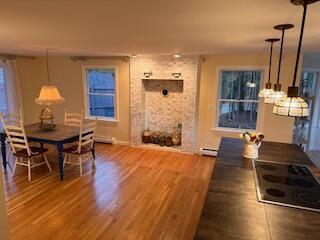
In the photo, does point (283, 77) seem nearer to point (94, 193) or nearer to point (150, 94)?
point (150, 94)

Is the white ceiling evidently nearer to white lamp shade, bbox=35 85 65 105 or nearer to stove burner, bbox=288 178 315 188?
stove burner, bbox=288 178 315 188

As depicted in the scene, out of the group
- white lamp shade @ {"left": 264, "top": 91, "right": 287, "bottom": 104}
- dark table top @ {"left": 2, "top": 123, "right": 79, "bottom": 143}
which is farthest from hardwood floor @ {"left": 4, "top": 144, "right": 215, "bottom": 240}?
white lamp shade @ {"left": 264, "top": 91, "right": 287, "bottom": 104}

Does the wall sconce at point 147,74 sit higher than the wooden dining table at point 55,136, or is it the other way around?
the wall sconce at point 147,74

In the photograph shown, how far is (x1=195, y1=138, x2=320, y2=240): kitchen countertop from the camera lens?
1501 millimetres

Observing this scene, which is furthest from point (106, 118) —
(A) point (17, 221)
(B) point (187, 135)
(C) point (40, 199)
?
(A) point (17, 221)

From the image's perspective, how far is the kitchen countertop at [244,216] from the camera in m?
1.50

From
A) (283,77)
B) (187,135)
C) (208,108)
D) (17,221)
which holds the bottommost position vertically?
(17,221)

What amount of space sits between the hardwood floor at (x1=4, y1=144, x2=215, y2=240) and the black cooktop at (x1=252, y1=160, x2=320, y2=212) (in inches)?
45.6

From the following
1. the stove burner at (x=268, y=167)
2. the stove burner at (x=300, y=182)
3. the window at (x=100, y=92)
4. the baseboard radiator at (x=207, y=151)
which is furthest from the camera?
the window at (x=100, y=92)

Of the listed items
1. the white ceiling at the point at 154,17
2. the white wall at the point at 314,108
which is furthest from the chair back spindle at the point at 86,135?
the white wall at the point at 314,108

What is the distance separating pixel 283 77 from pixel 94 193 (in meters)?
4.29

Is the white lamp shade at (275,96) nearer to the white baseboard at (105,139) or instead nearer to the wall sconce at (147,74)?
the wall sconce at (147,74)

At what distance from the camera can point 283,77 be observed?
4.71 metres

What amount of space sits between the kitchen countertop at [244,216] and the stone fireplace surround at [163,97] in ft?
10.4
